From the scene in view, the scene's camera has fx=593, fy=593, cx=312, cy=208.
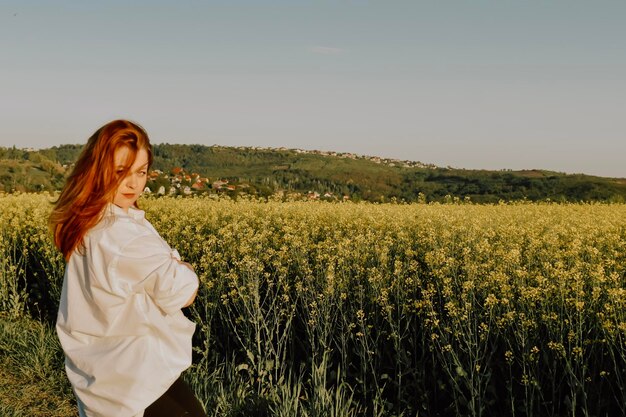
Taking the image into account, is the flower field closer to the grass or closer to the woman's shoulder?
the grass

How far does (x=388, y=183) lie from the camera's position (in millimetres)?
79875

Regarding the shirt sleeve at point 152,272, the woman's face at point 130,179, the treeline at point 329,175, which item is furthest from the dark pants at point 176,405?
the treeline at point 329,175

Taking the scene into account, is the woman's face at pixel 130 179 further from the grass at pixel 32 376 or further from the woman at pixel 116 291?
the grass at pixel 32 376

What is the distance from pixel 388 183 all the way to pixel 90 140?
78.3 m

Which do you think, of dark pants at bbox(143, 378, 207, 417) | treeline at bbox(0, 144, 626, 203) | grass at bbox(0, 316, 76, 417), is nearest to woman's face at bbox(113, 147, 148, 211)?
dark pants at bbox(143, 378, 207, 417)

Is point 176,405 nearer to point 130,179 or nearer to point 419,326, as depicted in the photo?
point 130,179

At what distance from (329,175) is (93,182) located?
95.4 metres

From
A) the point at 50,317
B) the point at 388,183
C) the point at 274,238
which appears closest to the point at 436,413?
the point at 274,238

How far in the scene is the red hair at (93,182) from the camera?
236 centimetres

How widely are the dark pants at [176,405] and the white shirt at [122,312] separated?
0.30ft

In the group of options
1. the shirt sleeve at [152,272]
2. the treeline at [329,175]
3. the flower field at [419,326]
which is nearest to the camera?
the shirt sleeve at [152,272]

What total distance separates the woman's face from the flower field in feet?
7.79

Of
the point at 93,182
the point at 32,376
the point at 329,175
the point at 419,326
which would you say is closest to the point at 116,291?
the point at 93,182

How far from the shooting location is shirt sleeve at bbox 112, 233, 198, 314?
7.51 ft
